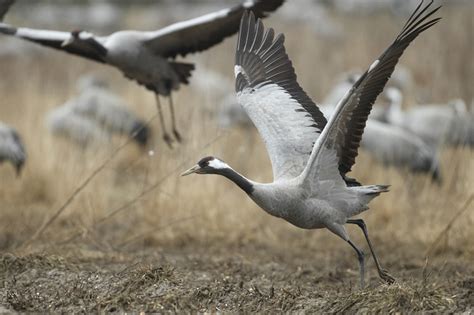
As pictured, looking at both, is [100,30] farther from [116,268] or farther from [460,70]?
[116,268]

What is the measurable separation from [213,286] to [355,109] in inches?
48.8

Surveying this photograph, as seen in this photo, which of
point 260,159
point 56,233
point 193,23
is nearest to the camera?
point 193,23

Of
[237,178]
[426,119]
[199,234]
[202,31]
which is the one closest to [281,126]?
[237,178]

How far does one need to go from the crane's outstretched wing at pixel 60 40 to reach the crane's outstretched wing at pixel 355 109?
2.84 metres

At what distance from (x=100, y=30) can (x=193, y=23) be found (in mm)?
15366

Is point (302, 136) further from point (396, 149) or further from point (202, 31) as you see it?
point (396, 149)

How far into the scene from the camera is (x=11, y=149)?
814cm

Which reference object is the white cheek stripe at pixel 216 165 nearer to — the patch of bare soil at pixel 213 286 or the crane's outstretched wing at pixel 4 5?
the patch of bare soil at pixel 213 286

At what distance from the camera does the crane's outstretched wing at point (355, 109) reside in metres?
4.10

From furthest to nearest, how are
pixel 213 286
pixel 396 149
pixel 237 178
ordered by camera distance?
pixel 396 149 → pixel 213 286 → pixel 237 178

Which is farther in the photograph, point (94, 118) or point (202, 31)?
point (94, 118)

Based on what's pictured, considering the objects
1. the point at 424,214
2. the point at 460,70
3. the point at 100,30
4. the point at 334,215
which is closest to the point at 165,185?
the point at 424,214

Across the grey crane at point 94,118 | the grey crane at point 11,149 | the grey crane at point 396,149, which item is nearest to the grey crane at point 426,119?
the grey crane at point 396,149

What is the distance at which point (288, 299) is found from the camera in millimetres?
4383
